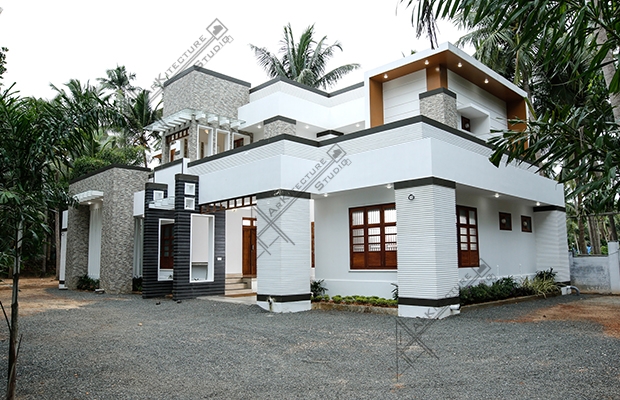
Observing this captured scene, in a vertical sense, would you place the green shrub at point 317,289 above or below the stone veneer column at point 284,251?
below

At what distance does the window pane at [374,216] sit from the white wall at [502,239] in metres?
2.26

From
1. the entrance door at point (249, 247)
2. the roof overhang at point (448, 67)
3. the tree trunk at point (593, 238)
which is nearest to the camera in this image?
the roof overhang at point (448, 67)

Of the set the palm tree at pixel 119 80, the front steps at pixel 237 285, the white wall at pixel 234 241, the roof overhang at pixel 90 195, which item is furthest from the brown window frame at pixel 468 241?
the palm tree at pixel 119 80

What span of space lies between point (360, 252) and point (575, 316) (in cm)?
519

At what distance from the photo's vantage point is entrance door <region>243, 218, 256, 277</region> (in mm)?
18359

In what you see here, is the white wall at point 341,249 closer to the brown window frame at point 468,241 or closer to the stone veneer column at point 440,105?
the brown window frame at point 468,241

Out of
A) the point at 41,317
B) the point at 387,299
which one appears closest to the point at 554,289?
the point at 387,299

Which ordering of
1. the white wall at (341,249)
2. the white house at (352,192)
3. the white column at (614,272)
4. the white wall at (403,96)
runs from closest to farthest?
the white house at (352,192) < the white wall at (341,249) < the white wall at (403,96) < the white column at (614,272)

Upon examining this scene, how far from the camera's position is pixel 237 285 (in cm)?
1675

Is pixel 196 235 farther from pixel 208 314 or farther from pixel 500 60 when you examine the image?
pixel 500 60

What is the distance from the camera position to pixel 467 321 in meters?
9.66

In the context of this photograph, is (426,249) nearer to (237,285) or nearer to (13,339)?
(13,339)

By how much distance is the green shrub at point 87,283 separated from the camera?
18.8 meters

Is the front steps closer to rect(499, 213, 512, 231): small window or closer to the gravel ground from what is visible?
the gravel ground
